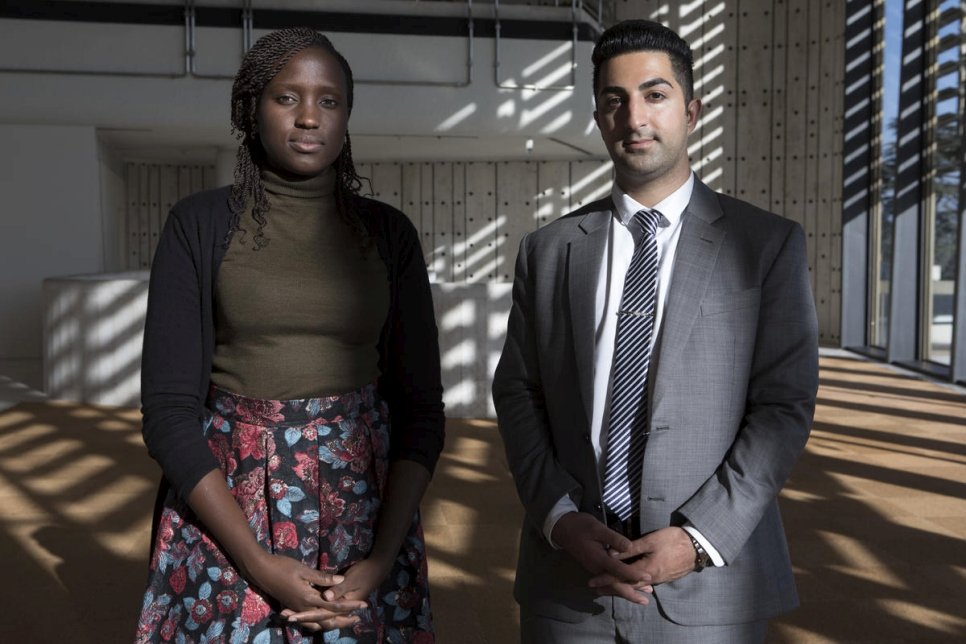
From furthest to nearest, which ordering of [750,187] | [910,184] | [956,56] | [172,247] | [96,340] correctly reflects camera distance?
[750,187], [910,184], [956,56], [96,340], [172,247]

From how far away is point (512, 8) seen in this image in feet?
37.7

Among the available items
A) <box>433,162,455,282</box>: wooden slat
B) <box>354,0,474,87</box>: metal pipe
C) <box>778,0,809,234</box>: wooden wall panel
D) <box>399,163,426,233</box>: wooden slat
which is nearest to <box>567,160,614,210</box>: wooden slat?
<box>433,162,455,282</box>: wooden slat

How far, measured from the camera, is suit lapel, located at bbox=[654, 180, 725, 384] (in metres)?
1.79

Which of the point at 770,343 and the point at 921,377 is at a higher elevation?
the point at 770,343

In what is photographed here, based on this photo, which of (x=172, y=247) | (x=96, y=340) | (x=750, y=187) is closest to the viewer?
(x=172, y=247)

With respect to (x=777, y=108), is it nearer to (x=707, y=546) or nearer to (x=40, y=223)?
(x=40, y=223)

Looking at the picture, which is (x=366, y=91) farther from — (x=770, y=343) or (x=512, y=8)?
(x=770, y=343)

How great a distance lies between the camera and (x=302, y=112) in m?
1.75

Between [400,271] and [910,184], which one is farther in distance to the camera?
[910,184]

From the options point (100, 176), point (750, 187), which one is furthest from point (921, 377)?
point (100, 176)

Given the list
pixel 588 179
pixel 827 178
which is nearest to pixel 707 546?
pixel 588 179

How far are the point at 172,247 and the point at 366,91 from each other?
32.5 feet

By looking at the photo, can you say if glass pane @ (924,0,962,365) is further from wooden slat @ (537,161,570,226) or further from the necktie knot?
the necktie knot

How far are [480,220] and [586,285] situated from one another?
45.5ft
